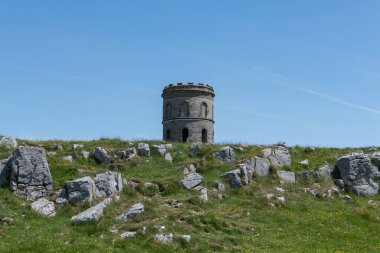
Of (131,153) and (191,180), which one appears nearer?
(191,180)

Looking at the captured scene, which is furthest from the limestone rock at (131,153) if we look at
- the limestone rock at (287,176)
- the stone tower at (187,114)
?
the stone tower at (187,114)

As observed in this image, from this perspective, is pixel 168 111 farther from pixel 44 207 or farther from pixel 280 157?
pixel 44 207

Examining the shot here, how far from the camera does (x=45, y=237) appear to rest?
22.6 meters

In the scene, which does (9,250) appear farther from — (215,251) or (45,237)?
(215,251)

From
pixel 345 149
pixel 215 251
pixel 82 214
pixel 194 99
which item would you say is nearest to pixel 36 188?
pixel 82 214

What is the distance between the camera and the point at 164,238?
897 inches

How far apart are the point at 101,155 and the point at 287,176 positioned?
13.4 meters

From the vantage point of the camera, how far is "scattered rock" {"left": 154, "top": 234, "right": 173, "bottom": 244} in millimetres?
22603

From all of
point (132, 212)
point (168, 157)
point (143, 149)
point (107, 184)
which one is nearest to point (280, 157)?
point (168, 157)

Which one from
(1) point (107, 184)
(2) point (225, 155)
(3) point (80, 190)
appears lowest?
(3) point (80, 190)

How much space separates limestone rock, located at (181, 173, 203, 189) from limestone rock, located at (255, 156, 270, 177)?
4793 mm

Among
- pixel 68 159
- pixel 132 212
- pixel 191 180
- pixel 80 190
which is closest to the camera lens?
pixel 132 212

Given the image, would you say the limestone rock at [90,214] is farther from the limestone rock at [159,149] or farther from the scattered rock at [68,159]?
the limestone rock at [159,149]

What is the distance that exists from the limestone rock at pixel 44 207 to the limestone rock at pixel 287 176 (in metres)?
16.0
